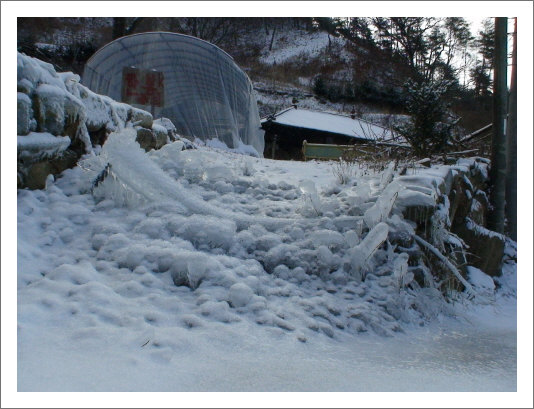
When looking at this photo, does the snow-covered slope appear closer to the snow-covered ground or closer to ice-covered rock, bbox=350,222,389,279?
the snow-covered ground

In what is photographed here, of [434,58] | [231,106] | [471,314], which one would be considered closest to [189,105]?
[231,106]

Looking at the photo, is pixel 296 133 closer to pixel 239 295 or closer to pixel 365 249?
pixel 365 249

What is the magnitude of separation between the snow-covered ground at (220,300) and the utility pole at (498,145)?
328 cm

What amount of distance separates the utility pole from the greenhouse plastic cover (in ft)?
19.7

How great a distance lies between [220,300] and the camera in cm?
255

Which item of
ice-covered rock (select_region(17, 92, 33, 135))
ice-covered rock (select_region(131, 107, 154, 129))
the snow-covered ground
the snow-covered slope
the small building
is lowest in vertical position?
the snow-covered ground

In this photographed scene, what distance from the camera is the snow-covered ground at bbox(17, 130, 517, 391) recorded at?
1.88m

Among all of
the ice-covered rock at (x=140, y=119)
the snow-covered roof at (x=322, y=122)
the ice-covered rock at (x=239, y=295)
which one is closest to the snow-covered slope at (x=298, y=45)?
the snow-covered roof at (x=322, y=122)

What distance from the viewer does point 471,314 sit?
334 cm

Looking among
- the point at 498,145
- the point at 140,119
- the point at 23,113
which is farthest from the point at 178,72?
the point at 23,113

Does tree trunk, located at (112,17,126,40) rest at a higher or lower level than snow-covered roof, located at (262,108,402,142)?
higher

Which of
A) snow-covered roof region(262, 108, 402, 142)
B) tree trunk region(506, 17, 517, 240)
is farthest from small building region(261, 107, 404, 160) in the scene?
tree trunk region(506, 17, 517, 240)

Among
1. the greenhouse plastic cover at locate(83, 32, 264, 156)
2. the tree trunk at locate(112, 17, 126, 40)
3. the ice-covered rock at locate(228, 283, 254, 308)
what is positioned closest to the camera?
the ice-covered rock at locate(228, 283, 254, 308)

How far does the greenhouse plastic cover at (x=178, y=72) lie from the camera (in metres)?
10.1
